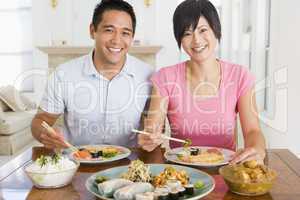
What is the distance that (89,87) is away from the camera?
1.99 m

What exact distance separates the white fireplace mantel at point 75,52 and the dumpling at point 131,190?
467 centimetres

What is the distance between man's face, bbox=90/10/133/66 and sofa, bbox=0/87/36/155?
2.70 metres

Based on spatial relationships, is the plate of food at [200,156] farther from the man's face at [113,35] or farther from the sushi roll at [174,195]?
the man's face at [113,35]

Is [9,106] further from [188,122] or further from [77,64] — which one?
[188,122]

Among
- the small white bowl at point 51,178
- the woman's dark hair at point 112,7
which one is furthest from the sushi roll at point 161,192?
the woman's dark hair at point 112,7

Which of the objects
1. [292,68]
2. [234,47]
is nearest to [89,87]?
[292,68]

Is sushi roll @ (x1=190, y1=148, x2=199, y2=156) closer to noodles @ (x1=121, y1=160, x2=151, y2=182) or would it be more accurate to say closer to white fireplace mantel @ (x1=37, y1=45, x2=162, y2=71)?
noodles @ (x1=121, y1=160, x2=151, y2=182)

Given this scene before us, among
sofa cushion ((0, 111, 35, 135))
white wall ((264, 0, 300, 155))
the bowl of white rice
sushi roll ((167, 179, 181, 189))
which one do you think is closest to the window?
sofa cushion ((0, 111, 35, 135))

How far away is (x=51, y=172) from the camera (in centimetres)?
114

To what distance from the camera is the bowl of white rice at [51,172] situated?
3.77 ft

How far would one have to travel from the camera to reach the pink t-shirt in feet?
5.92

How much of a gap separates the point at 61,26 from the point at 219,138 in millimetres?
4577

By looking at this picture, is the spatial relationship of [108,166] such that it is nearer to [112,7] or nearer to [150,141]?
[150,141]

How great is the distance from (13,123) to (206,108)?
3079 mm
